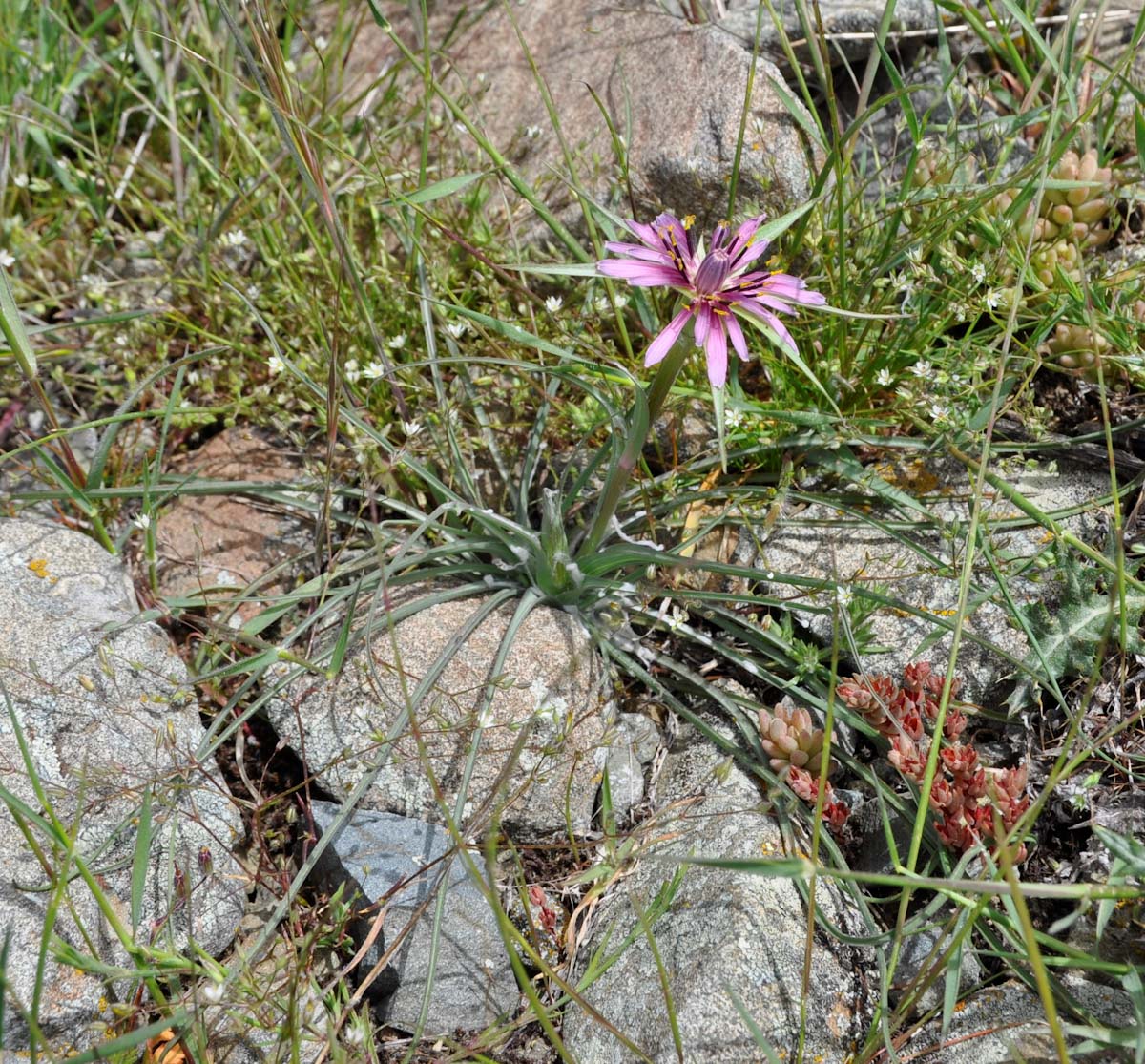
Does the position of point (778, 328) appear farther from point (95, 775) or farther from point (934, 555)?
point (95, 775)

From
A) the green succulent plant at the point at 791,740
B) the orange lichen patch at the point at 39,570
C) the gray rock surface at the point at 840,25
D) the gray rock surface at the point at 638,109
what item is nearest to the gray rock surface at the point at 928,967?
the green succulent plant at the point at 791,740

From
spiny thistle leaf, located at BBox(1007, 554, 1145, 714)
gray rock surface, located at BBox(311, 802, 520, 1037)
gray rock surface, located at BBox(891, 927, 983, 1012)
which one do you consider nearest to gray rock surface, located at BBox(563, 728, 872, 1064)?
gray rock surface, located at BBox(891, 927, 983, 1012)

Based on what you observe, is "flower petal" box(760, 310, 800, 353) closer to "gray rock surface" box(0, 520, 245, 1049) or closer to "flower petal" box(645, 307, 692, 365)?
"flower petal" box(645, 307, 692, 365)

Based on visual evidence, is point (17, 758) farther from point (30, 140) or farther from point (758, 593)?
point (30, 140)

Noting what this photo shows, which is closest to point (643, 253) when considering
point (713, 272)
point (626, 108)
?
point (713, 272)

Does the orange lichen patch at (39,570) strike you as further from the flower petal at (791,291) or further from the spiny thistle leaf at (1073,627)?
the spiny thistle leaf at (1073,627)

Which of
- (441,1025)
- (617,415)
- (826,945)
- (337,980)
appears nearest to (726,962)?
(826,945)
